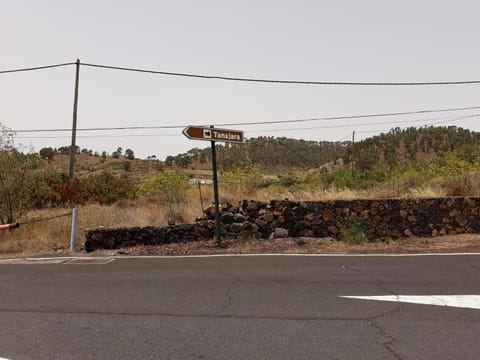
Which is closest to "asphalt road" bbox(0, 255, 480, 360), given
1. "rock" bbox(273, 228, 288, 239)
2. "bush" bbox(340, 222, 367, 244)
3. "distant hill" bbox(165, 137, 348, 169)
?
"bush" bbox(340, 222, 367, 244)

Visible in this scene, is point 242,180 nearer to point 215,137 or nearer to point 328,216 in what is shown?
point 328,216

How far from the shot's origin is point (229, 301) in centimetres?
549

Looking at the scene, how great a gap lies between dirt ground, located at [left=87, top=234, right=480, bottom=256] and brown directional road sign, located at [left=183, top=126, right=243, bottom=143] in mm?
2815

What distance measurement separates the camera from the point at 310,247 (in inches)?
388

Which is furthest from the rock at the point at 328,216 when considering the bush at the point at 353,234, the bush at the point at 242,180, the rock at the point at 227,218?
the bush at the point at 242,180

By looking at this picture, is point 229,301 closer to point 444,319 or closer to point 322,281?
point 322,281

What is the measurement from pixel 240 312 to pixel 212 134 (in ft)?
18.4

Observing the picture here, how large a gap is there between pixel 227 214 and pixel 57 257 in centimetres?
456

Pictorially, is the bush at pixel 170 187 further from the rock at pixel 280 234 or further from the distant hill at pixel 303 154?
the distant hill at pixel 303 154

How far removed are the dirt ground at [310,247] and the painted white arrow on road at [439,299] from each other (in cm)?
367

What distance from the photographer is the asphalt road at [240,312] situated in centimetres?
389

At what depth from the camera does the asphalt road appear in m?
3.89

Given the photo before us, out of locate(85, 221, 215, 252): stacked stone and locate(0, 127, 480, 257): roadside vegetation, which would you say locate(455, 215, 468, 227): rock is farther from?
locate(85, 221, 215, 252): stacked stone

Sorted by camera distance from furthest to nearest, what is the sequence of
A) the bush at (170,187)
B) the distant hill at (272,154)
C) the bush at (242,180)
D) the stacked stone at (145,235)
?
the distant hill at (272,154), the bush at (242,180), the bush at (170,187), the stacked stone at (145,235)
